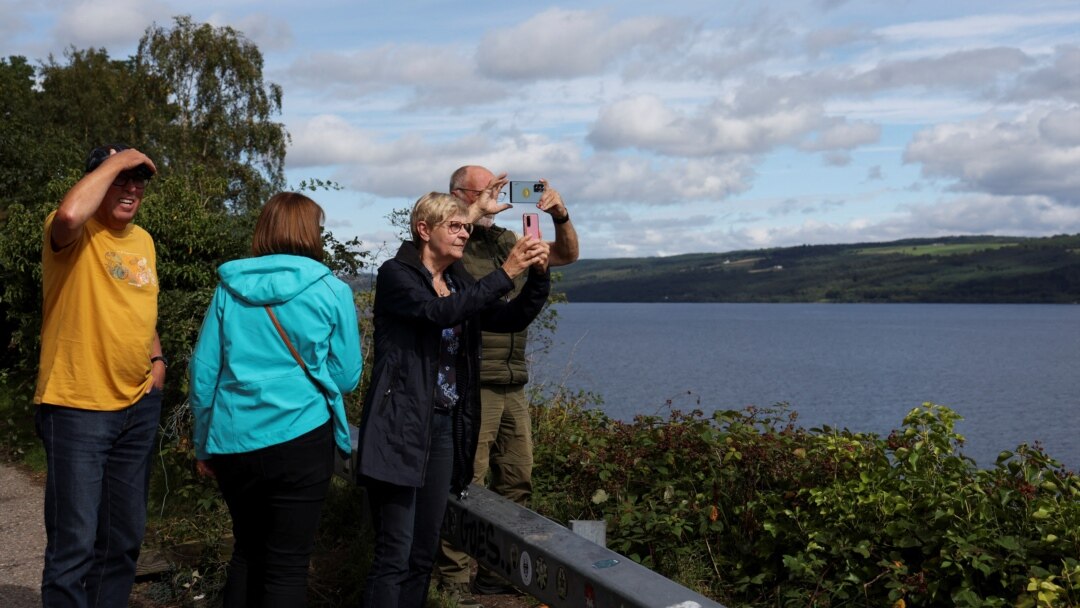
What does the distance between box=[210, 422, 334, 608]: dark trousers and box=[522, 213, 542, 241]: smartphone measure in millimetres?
1064

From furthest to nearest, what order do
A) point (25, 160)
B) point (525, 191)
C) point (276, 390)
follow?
point (25, 160)
point (525, 191)
point (276, 390)

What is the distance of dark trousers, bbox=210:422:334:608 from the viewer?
11.3 feet

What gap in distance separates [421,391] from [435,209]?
2.21ft

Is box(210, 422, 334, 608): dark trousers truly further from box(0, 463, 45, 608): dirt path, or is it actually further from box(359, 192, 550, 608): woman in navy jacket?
box(0, 463, 45, 608): dirt path

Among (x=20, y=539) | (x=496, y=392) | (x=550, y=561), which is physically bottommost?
(x=20, y=539)

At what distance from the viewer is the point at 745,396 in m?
32.9

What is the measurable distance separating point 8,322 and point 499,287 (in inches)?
439

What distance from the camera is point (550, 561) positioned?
3479 mm

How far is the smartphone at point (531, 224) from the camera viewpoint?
4059 millimetres

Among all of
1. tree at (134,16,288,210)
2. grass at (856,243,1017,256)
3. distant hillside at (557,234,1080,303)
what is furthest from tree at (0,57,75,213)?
grass at (856,243,1017,256)

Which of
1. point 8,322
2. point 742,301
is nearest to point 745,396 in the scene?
point 8,322

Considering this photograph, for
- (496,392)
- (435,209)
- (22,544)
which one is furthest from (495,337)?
(22,544)

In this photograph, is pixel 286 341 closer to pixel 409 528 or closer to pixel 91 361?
pixel 91 361

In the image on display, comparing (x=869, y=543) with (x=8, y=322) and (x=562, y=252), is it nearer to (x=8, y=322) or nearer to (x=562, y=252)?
(x=562, y=252)
